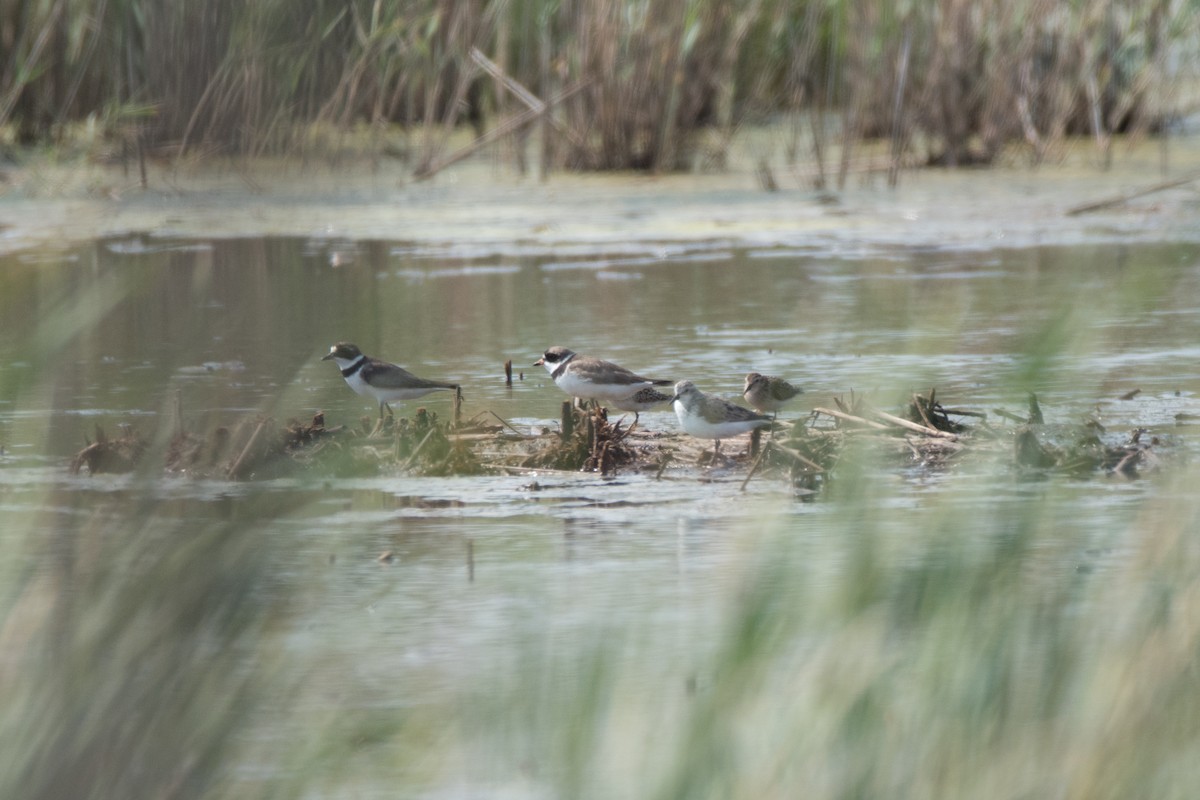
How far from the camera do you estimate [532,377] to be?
7.61 meters

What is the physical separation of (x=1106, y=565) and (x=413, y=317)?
5570 mm

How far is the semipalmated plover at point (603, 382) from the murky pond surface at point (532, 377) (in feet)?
1.09

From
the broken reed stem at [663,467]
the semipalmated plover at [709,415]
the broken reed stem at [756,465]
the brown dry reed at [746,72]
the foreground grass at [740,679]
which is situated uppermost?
the brown dry reed at [746,72]

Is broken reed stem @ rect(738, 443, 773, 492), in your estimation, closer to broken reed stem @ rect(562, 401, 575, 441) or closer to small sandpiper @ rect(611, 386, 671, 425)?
broken reed stem @ rect(562, 401, 575, 441)

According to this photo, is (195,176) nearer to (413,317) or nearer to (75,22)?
(413,317)

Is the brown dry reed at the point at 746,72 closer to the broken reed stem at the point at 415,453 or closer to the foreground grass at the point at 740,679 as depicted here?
the broken reed stem at the point at 415,453

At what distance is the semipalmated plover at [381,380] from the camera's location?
632 centimetres

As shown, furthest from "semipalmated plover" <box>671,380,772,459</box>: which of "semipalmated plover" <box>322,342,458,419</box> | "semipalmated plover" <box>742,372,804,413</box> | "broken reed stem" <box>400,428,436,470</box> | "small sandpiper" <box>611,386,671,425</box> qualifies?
"semipalmated plover" <box>322,342,458,419</box>

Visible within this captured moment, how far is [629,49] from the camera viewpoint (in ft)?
42.2

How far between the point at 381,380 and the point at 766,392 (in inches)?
51.2

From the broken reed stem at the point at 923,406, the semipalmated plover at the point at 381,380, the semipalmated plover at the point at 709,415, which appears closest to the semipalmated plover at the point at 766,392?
the semipalmated plover at the point at 709,415

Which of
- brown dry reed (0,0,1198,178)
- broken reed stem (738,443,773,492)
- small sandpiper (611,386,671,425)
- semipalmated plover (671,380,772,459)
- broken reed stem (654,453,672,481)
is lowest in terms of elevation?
broken reed stem (654,453,672,481)

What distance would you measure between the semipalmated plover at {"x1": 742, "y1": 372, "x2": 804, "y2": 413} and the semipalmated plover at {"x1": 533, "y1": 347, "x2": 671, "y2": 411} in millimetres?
376

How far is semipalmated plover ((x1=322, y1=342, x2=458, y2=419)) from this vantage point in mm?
6320
